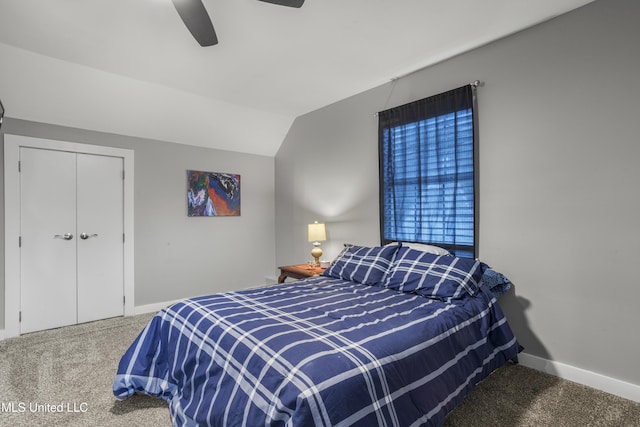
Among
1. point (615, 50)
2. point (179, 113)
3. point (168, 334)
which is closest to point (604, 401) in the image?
point (615, 50)

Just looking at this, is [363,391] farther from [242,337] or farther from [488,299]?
[488,299]

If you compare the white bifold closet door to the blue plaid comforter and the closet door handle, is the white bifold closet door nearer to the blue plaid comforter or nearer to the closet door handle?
the closet door handle

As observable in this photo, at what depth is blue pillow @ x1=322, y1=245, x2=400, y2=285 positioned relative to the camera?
264 centimetres

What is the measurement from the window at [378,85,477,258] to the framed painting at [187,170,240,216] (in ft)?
7.36

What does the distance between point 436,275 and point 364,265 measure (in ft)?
2.08

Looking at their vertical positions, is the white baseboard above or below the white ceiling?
below

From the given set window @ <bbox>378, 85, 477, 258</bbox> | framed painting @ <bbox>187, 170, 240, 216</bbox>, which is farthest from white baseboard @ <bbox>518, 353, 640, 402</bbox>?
framed painting @ <bbox>187, 170, 240, 216</bbox>

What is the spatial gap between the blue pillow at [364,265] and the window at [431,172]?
44 cm

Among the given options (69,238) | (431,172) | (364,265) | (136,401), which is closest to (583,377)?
(364,265)

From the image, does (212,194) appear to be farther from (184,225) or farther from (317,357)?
(317,357)

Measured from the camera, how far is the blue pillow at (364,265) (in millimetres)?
2639

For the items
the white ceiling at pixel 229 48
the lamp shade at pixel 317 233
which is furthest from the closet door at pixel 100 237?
the lamp shade at pixel 317 233

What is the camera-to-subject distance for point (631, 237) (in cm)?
202

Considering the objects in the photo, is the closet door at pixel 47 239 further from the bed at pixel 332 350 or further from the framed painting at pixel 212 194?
the bed at pixel 332 350
